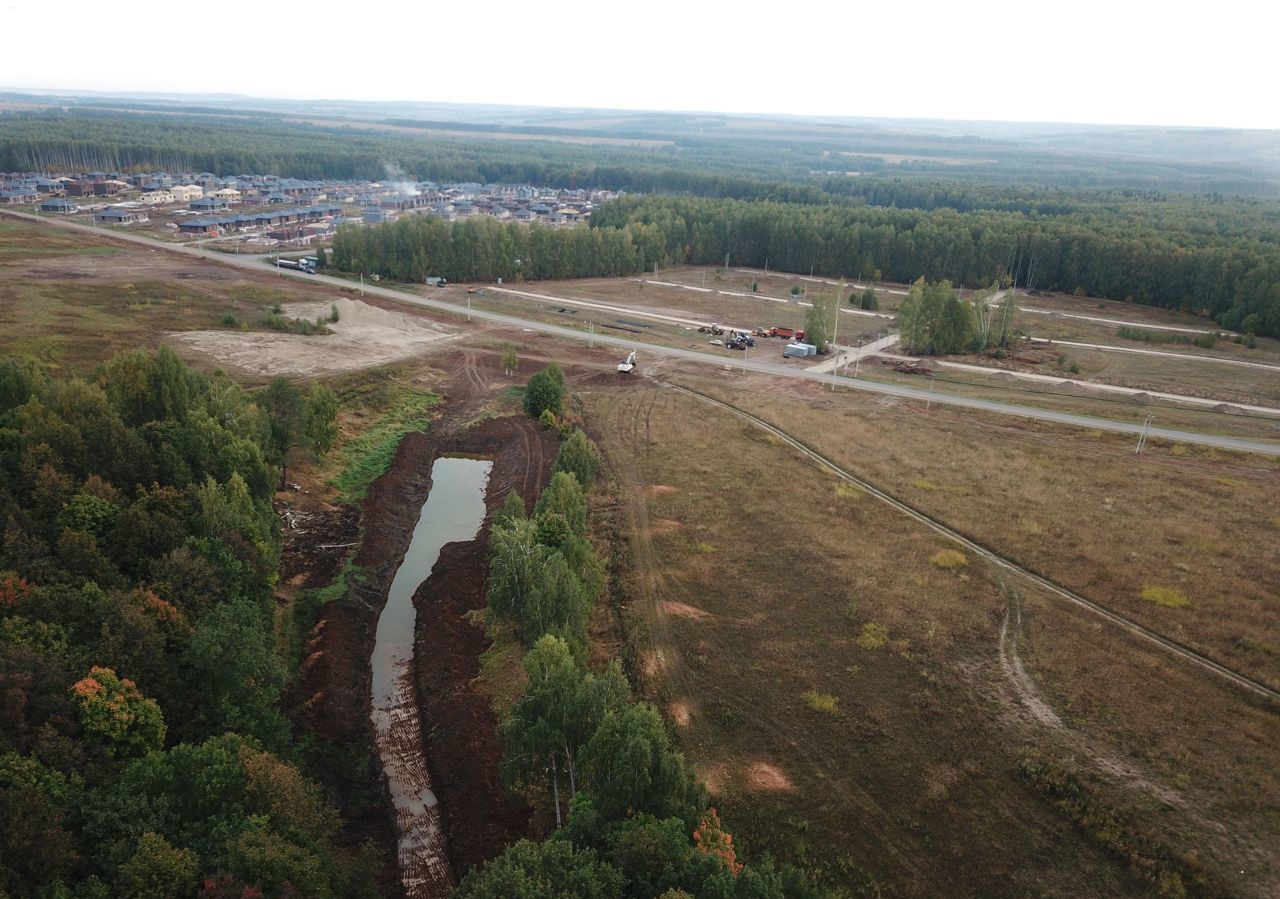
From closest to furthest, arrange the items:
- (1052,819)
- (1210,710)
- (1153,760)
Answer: (1052,819) < (1153,760) < (1210,710)

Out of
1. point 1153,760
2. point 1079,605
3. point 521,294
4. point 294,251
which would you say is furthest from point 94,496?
point 294,251

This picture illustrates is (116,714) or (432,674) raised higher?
(116,714)

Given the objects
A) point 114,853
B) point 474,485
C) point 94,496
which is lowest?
point 474,485

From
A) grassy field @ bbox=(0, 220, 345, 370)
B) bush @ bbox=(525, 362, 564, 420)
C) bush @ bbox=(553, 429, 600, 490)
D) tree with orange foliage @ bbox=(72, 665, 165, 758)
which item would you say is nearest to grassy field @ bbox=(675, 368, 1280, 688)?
bush @ bbox=(525, 362, 564, 420)

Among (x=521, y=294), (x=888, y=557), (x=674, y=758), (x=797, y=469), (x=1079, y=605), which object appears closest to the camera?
(x=674, y=758)

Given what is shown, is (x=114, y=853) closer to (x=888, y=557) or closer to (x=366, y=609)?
(x=366, y=609)

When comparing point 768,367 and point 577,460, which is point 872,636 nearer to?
point 577,460

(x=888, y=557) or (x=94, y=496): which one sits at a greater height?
(x=94, y=496)

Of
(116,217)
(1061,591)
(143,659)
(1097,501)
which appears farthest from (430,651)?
(116,217)
